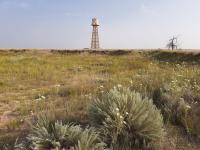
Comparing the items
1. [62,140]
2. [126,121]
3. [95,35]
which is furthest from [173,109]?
[95,35]

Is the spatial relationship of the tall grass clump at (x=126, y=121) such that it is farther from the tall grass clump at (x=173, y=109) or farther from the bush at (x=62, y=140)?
the tall grass clump at (x=173, y=109)

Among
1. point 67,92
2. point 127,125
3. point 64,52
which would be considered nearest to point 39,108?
point 67,92

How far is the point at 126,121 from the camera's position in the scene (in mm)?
4980

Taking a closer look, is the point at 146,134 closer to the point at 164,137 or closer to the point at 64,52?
the point at 164,137

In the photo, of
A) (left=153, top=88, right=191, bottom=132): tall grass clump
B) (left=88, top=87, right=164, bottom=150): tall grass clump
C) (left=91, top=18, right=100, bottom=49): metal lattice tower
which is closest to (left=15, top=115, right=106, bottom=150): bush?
(left=88, top=87, right=164, bottom=150): tall grass clump

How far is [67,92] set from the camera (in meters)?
9.36

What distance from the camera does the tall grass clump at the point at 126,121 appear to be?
473cm

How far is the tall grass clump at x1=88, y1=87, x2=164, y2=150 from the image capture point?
4.73 meters

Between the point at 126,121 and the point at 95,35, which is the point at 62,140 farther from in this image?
the point at 95,35

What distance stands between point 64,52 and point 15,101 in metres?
28.6

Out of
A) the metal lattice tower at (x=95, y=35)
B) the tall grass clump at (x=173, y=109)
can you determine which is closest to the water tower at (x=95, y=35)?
the metal lattice tower at (x=95, y=35)

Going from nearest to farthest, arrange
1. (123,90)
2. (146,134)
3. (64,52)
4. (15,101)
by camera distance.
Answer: (146,134) → (123,90) → (15,101) → (64,52)

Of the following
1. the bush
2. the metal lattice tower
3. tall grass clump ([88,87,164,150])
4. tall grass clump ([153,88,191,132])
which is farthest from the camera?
the metal lattice tower

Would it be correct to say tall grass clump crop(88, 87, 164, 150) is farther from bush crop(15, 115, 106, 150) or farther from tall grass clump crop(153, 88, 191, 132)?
tall grass clump crop(153, 88, 191, 132)
